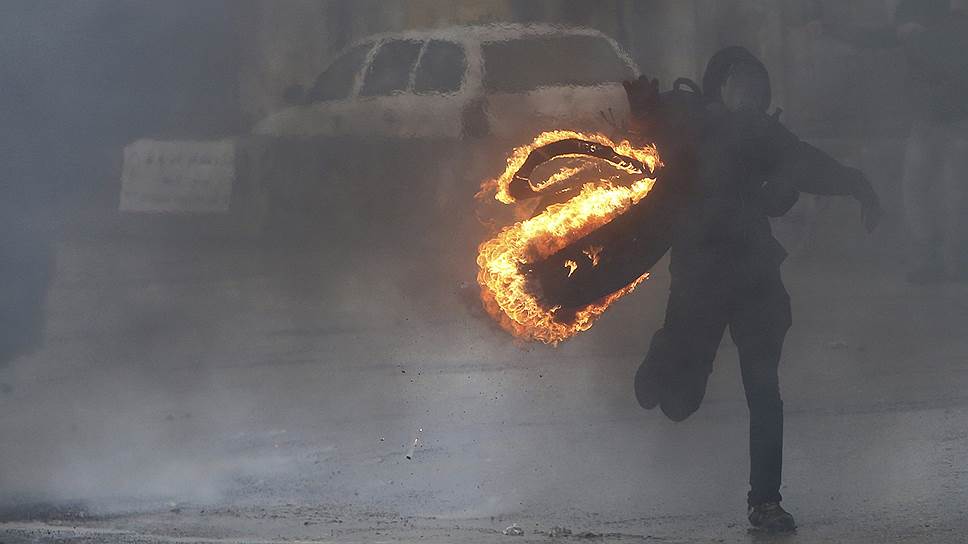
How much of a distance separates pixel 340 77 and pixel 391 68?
0.21 m

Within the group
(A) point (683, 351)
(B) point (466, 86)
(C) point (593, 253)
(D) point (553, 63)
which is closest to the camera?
(C) point (593, 253)

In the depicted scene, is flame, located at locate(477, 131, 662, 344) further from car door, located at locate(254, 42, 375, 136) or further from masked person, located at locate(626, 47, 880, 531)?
car door, located at locate(254, 42, 375, 136)

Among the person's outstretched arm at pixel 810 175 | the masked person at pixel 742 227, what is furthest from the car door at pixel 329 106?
the person's outstretched arm at pixel 810 175

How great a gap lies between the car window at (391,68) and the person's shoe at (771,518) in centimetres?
221

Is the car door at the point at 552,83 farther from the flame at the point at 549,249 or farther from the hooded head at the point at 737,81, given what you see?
the hooded head at the point at 737,81

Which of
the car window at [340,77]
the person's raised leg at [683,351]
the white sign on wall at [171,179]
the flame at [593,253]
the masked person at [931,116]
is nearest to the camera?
the flame at [593,253]

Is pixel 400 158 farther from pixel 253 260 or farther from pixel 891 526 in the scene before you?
pixel 891 526

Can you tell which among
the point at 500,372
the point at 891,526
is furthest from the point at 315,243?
the point at 891,526

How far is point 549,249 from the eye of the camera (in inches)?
216

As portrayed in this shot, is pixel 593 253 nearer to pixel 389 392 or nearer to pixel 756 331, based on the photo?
pixel 756 331

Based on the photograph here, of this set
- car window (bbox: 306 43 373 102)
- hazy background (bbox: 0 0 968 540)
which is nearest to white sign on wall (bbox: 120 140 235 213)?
hazy background (bbox: 0 0 968 540)

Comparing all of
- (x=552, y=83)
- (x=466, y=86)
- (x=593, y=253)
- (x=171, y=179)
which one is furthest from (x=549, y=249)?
(x=171, y=179)

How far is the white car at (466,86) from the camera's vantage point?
6.10 m

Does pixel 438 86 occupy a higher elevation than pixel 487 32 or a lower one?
lower
